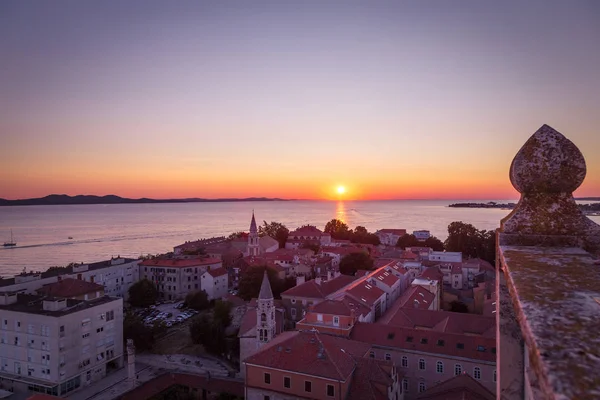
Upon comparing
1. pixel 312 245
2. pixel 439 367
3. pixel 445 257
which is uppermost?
pixel 445 257

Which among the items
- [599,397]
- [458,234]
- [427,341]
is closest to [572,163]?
[599,397]

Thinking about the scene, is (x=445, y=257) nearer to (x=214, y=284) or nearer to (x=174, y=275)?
(x=214, y=284)

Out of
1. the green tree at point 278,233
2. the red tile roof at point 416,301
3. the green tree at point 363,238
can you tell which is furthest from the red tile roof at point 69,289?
the green tree at point 363,238

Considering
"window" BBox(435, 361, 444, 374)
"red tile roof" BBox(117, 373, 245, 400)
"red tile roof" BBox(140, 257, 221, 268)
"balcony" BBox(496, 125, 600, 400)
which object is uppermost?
"balcony" BBox(496, 125, 600, 400)

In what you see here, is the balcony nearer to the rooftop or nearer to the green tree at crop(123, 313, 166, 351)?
the rooftop

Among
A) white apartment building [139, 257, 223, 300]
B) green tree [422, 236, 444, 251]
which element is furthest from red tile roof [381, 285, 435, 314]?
green tree [422, 236, 444, 251]

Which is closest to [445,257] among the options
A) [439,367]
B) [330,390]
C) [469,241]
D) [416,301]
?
[469,241]

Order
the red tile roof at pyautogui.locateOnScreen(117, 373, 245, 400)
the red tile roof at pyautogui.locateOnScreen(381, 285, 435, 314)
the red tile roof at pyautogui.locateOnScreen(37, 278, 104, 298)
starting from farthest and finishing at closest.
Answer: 1. the red tile roof at pyautogui.locateOnScreen(37, 278, 104, 298)
2. the red tile roof at pyautogui.locateOnScreen(381, 285, 435, 314)
3. the red tile roof at pyautogui.locateOnScreen(117, 373, 245, 400)

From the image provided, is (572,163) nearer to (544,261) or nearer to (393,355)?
(544,261)
